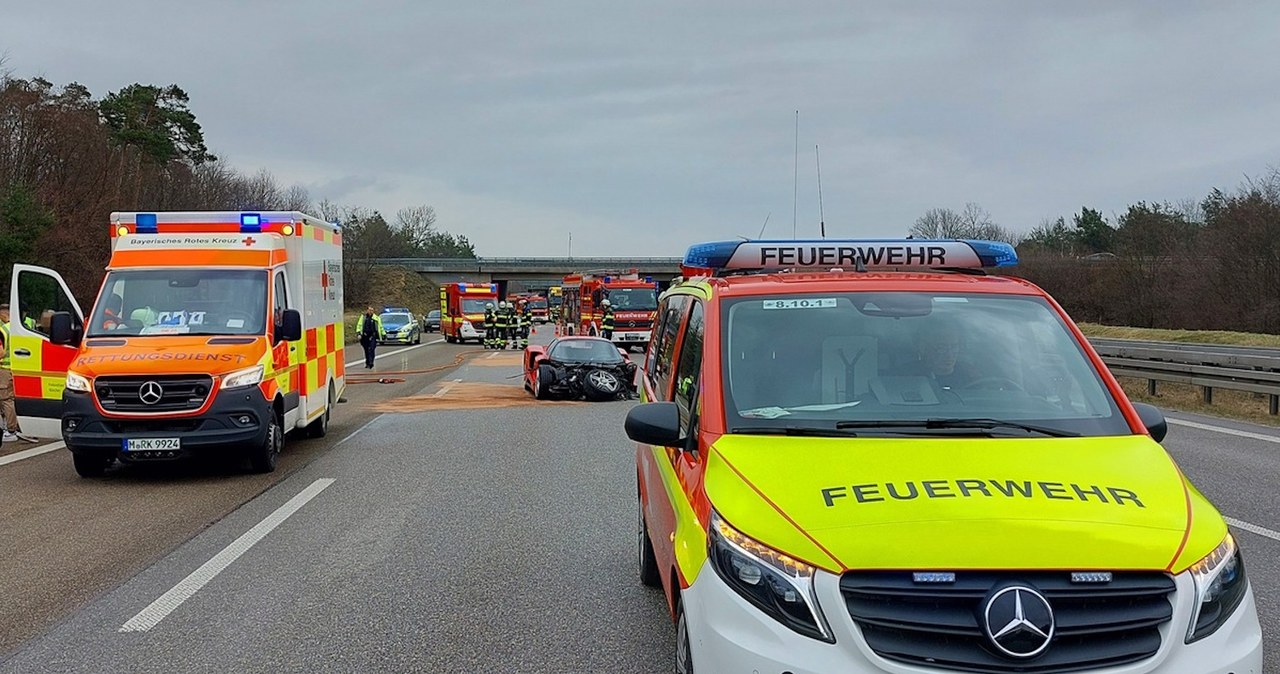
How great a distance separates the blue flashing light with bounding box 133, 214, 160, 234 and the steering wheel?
10.3 meters

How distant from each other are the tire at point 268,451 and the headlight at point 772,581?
843 cm

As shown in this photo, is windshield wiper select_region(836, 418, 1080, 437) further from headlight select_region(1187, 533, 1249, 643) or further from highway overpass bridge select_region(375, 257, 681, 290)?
highway overpass bridge select_region(375, 257, 681, 290)

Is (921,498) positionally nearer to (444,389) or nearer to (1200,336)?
(444,389)

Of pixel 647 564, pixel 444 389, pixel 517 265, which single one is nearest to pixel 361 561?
pixel 647 564

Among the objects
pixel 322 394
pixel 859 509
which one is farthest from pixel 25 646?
pixel 322 394

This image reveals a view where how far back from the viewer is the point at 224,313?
11430 mm

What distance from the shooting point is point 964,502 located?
3.41 metres

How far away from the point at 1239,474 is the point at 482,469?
745 cm

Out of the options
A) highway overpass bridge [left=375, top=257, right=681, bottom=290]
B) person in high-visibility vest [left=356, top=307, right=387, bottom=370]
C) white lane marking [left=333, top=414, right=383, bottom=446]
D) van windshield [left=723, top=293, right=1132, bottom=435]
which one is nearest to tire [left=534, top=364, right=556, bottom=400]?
white lane marking [left=333, top=414, right=383, bottom=446]

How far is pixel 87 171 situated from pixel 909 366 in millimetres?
45672

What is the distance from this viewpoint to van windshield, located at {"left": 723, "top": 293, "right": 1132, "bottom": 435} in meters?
4.30

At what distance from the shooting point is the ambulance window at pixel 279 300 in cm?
1162

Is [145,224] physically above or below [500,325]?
above

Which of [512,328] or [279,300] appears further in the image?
[512,328]
